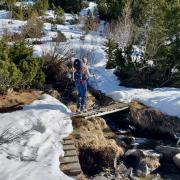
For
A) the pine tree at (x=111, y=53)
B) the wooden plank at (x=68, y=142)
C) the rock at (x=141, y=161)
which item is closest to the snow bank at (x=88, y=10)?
the pine tree at (x=111, y=53)

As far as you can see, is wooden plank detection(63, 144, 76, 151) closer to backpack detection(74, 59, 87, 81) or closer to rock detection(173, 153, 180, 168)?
backpack detection(74, 59, 87, 81)

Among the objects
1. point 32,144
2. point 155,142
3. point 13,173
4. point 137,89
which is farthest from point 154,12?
point 13,173

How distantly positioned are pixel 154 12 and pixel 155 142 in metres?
4.98

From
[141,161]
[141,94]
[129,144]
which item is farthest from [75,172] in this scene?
[141,94]

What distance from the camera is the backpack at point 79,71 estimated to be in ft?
37.2

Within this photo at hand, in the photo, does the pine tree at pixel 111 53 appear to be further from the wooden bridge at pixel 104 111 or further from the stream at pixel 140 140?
the stream at pixel 140 140

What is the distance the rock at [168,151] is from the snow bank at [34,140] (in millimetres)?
2291

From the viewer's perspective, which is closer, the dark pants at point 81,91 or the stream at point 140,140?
the stream at point 140,140

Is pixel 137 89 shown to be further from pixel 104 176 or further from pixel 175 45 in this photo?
pixel 104 176

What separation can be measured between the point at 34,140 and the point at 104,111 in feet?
10.2

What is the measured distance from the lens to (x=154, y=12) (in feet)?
49.2

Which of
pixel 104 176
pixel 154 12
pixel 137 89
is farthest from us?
pixel 154 12

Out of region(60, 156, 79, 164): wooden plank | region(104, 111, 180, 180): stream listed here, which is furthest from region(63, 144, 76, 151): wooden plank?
region(104, 111, 180, 180): stream

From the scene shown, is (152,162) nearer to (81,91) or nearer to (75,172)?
(75,172)
